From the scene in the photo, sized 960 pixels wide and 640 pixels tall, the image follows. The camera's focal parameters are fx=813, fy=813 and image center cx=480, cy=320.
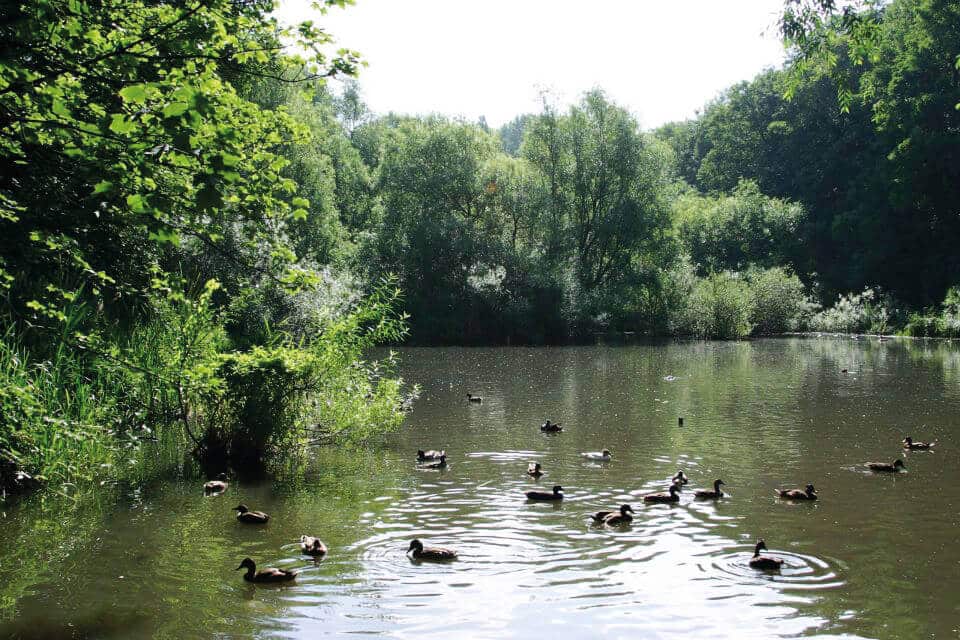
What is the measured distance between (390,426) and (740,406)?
33.9 feet

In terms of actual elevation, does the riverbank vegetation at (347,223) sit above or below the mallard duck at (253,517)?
above

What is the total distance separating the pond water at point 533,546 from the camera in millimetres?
7078

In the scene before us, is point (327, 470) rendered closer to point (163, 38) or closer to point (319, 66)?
point (319, 66)

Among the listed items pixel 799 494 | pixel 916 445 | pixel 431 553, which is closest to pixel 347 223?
pixel 916 445

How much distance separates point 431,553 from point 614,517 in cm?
263

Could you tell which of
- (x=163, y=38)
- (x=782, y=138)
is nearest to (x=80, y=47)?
(x=163, y=38)

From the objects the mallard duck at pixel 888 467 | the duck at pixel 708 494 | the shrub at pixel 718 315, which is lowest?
the duck at pixel 708 494

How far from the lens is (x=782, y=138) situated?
281 feet

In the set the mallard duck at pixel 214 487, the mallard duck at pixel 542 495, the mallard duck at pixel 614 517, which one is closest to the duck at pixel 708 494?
the mallard duck at pixel 614 517

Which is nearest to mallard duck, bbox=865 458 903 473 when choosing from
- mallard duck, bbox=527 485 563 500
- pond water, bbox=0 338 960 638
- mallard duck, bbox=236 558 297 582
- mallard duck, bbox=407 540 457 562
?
pond water, bbox=0 338 960 638

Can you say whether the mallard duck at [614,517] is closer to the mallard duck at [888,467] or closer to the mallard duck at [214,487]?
the mallard duck at [214,487]

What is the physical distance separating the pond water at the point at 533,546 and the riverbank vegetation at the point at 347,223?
155cm

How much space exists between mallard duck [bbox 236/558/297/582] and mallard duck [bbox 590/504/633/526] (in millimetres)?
3977

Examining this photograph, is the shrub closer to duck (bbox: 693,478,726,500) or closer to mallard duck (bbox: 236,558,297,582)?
duck (bbox: 693,478,726,500)
